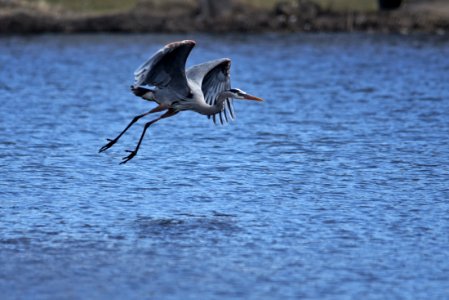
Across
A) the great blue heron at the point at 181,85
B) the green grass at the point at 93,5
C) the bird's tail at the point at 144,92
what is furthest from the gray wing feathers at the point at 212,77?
the green grass at the point at 93,5

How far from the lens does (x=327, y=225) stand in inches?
444

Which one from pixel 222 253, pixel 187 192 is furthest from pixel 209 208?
pixel 222 253

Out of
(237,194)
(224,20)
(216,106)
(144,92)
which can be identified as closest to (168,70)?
(144,92)

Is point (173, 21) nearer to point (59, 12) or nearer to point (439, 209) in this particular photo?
point (59, 12)

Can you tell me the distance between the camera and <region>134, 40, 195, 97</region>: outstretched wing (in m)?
12.0

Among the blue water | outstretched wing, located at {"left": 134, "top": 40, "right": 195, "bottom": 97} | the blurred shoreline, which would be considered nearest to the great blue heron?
outstretched wing, located at {"left": 134, "top": 40, "right": 195, "bottom": 97}

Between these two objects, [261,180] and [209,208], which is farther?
[261,180]

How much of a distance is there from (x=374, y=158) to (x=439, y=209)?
10.7 feet

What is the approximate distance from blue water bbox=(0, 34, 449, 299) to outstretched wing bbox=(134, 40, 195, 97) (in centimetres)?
133

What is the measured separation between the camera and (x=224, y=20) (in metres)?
33.0

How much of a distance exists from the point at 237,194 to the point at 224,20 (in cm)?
2063

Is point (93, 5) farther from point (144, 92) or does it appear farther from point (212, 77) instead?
point (144, 92)

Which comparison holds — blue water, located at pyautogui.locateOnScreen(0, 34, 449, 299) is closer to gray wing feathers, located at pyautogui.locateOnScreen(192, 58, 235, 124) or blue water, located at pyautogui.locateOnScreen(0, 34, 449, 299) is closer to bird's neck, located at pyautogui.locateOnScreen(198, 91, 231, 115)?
bird's neck, located at pyautogui.locateOnScreen(198, 91, 231, 115)

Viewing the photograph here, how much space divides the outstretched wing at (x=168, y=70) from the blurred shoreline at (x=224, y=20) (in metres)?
19.9
